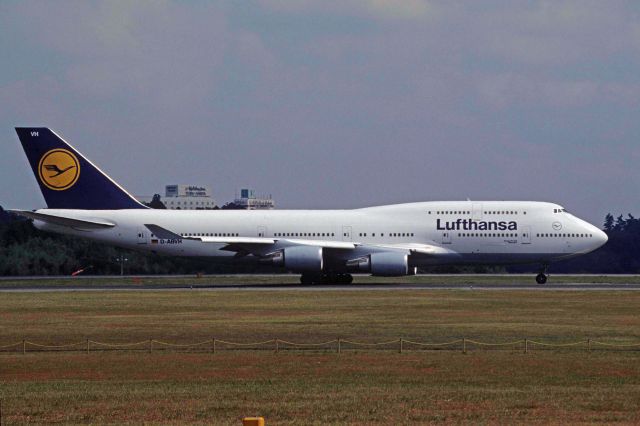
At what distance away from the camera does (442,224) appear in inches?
2687

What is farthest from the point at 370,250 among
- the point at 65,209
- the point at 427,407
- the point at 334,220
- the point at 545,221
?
the point at 427,407

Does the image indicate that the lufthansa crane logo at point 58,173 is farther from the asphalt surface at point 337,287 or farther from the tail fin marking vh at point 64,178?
the asphalt surface at point 337,287

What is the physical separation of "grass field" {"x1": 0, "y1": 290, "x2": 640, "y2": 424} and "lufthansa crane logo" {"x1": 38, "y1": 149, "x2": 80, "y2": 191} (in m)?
18.5

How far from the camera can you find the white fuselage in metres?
67.9

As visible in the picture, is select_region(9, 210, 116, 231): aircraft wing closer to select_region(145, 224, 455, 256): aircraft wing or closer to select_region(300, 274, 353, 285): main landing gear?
select_region(145, 224, 455, 256): aircraft wing

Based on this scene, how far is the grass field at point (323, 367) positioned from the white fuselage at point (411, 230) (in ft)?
50.0

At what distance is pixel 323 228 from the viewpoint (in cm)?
6925

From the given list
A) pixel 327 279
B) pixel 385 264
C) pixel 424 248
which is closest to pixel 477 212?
pixel 424 248

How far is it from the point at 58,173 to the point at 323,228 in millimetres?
16318

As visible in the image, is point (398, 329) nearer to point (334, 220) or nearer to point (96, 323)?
point (96, 323)

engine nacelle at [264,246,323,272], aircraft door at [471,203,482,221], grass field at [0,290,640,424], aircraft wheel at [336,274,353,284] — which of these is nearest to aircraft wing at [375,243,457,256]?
aircraft door at [471,203,482,221]

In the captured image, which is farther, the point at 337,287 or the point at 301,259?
the point at 301,259

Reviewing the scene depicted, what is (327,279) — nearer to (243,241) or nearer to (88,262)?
(243,241)

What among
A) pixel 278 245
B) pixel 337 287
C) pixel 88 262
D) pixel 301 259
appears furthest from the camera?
pixel 88 262
